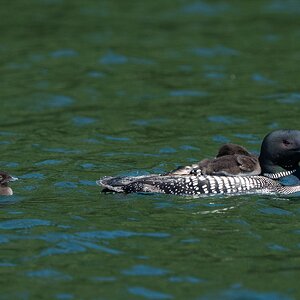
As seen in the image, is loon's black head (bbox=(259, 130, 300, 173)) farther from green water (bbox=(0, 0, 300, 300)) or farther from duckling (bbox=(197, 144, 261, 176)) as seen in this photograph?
green water (bbox=(0, 0, 300, 300))

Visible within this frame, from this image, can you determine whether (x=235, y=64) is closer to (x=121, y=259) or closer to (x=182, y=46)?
(x=182, y=46)

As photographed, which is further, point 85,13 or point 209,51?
point 85,13

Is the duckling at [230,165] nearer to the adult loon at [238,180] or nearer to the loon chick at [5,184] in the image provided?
the adult loon at [238,180]

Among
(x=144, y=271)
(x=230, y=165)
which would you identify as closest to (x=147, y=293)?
(x=144, y=271)

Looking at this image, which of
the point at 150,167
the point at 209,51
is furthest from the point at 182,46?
the point at 150,167

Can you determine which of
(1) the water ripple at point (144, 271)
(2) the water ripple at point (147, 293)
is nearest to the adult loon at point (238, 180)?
(1) the water ripple at point (144, 271)

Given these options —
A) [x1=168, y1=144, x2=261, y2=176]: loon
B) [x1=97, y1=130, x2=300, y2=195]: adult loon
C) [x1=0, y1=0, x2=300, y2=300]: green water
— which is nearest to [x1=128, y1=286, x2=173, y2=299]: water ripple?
[x1=0, y1=0, x2=300, y2=300]: green water

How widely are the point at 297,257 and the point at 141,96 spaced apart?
807cm

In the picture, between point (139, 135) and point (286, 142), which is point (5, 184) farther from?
point (139, 135)

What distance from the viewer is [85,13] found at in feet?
77.2

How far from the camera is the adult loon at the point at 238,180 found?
11992 mm

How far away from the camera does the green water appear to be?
9.53 meters

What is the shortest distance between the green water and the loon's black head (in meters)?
0.61

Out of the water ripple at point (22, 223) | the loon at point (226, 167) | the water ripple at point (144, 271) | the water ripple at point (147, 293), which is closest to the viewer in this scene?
the water ripple at point (147, 293)
